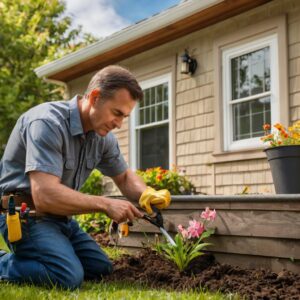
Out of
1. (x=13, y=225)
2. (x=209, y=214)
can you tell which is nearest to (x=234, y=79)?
(x=209, y=214)

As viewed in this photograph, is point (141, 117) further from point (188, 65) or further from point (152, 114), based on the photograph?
point (188, 65)

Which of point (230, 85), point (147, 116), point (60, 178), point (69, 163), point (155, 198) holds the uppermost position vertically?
point (230, 85)

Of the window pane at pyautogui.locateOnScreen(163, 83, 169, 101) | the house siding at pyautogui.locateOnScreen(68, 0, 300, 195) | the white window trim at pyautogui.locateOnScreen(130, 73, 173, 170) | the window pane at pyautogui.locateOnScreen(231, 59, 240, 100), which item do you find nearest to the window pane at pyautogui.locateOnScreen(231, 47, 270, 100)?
the window pane at pyautogui.locateOnScreen(231, 59, 240, 100)

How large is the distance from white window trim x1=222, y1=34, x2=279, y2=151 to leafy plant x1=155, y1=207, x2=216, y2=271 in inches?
95.1

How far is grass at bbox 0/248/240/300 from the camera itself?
8.70 feet

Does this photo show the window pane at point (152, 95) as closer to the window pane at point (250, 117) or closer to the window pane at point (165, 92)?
the window pane at point (165, 92)

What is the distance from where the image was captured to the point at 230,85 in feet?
21.0

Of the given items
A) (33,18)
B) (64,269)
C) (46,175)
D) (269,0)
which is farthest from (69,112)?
(33,18)

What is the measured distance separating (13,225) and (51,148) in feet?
1.63

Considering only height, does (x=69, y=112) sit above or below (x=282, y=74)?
below

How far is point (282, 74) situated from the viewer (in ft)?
18.5

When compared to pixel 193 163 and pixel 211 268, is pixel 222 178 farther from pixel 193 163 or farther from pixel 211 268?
pixel 211 268

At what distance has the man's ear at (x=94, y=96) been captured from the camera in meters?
3.32

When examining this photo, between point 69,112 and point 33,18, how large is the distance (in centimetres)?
1315
